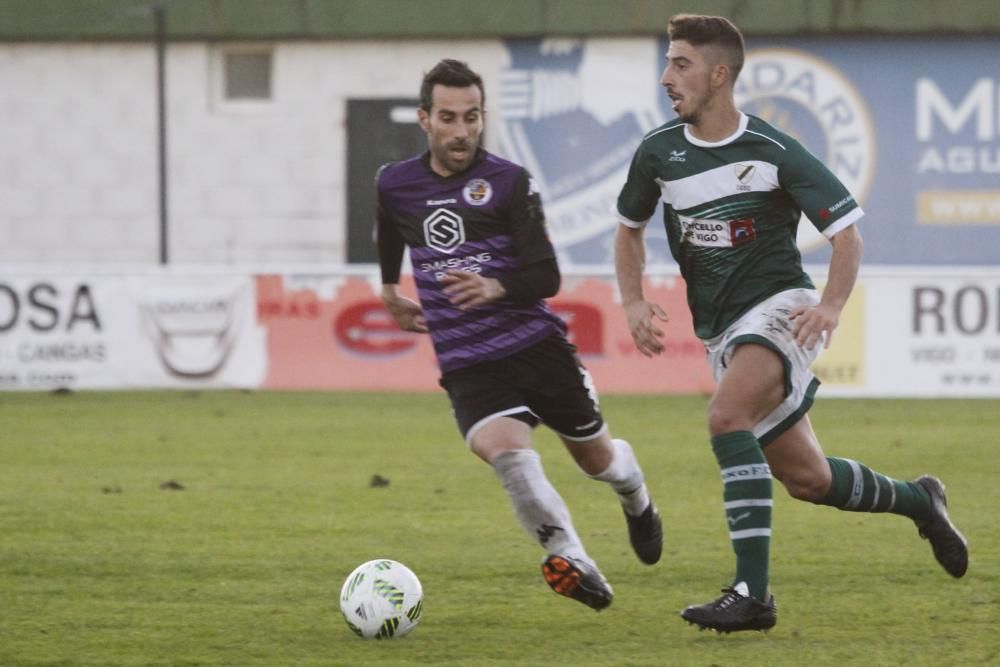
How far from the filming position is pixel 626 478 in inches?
285

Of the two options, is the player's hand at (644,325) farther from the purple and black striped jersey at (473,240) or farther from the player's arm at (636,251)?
the purple and black striped jersey at (473,240)

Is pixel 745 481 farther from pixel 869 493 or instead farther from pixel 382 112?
pixel 382 112

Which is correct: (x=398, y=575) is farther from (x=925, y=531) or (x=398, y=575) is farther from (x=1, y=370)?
(x=1, y=370)

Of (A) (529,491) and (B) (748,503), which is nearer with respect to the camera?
(B) (748,503)

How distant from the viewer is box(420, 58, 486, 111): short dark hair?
648 cm

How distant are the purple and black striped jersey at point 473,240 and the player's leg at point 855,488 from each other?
982 millimetres

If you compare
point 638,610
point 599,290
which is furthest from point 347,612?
point 599,290

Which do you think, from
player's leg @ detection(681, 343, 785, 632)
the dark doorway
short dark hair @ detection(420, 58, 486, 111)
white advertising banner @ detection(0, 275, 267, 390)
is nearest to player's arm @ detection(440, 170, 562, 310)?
short dark hair @ detection(420, 58, 486, 111)

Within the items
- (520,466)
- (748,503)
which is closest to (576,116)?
(520,466)

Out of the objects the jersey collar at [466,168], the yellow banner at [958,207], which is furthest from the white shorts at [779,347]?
the yellow banner at [958,207]

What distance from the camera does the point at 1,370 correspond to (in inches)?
685

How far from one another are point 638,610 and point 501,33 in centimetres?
2184

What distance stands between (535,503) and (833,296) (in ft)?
3.92

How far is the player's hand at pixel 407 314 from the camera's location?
7102 mm
